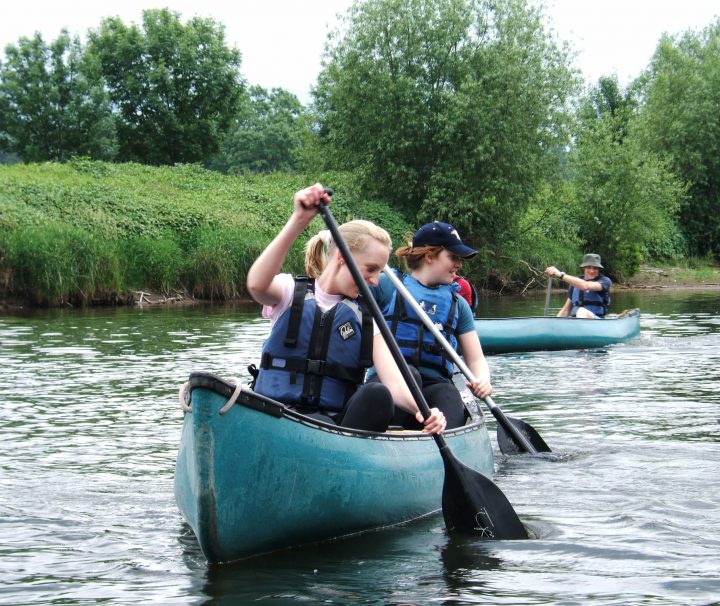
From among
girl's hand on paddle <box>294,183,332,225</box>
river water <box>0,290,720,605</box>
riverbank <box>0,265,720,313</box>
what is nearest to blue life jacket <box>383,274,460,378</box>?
river water <box>0,290,720,605</box>

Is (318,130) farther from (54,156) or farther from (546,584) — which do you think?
(546,584)

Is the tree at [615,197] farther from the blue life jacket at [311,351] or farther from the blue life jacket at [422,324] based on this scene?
the blue life jacket at [311,351]

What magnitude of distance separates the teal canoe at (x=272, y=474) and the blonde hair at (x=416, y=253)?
134cm

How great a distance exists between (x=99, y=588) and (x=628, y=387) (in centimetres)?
710

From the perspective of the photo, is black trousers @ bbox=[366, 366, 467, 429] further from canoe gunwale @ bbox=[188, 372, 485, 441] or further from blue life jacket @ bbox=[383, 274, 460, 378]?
canoe gunwale @ bbox=[188, 372, 485, 441]

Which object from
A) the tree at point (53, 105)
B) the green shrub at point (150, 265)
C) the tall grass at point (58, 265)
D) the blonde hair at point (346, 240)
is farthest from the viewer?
the tree at point (53, 105)

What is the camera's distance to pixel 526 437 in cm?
690

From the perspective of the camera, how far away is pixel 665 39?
46.8 meters

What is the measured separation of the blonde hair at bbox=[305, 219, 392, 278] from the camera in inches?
184

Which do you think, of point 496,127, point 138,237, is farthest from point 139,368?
point 496,127

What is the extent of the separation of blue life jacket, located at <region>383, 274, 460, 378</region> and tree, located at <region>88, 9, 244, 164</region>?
1601 inches

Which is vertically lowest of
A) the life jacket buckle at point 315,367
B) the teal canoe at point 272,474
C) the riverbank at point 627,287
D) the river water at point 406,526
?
the river water at point 406,526

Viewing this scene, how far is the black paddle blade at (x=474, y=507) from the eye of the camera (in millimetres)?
4977

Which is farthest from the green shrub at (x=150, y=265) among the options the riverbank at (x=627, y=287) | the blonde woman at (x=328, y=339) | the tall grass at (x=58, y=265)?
the blonde woman at (x=328, y=339)
